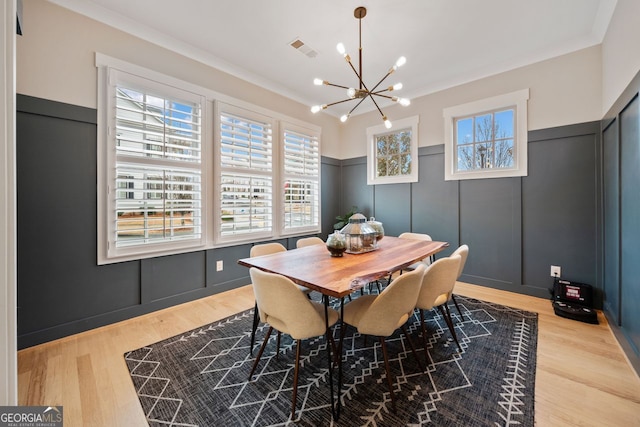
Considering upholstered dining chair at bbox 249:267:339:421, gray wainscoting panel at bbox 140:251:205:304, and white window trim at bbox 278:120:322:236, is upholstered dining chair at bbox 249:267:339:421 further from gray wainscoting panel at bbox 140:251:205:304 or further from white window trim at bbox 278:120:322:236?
white window trim at bbox 278:120:322:236

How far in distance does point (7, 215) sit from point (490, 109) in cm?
441

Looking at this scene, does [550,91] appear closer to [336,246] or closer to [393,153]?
[393,153]

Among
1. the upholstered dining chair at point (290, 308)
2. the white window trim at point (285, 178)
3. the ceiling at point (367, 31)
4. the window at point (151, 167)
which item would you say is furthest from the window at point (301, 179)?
the upholstered dining chair at point (290, 308)

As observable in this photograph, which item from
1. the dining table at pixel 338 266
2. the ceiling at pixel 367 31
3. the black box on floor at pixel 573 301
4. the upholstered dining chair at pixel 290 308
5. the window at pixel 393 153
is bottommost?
the black box on floor at pixel 573 301

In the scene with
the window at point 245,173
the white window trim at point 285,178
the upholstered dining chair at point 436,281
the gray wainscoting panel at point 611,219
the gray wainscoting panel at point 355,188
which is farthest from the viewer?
the gray wainscoting panel at point 355,188

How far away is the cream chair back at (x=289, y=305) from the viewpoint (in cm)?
141

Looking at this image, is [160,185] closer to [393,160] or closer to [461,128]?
[393,160]

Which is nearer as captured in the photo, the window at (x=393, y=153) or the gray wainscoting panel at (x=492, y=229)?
the gray wainscoting panel at (x=492, y=229)

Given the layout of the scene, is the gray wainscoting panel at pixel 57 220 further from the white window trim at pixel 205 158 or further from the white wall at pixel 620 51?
the white wall at pixel 620 51

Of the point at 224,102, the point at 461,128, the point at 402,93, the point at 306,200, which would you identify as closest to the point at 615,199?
the point at 461,128

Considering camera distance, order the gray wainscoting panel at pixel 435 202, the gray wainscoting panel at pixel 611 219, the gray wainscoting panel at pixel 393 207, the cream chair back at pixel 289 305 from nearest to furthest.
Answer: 1. the cream chair back at pixel 289 305
2. the gray wainscoting panel at pixel 611 219
3. the gray wainscoting panel at pixel 435 202
4. the gray wainscoting panel at pixel 393 207

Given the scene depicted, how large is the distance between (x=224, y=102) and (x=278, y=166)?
1119 mm

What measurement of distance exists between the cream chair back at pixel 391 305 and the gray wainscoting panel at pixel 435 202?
103 inches

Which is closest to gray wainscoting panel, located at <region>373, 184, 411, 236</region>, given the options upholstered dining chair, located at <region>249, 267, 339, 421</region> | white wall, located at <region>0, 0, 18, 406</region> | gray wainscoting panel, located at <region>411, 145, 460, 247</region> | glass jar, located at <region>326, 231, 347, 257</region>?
gray wainscoting panel, located at <region>411, 145, 460, 247</region>
